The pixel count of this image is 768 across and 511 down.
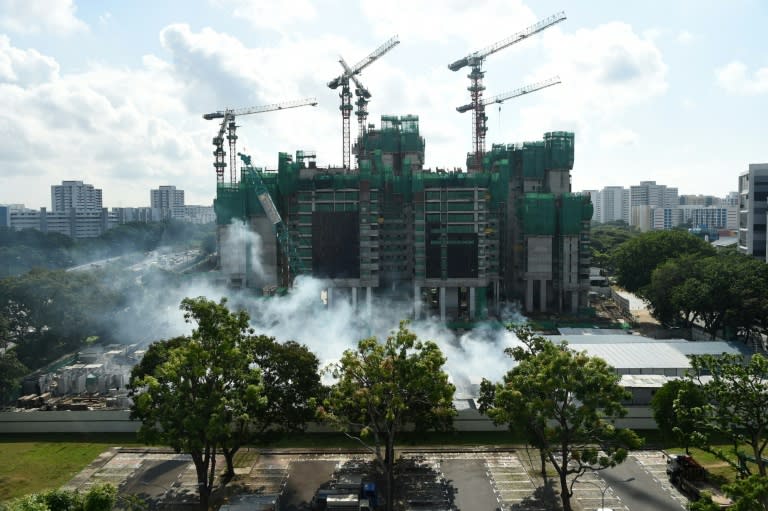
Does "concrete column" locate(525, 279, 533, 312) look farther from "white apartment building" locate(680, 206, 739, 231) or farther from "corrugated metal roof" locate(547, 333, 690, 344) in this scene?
"white apartment building" locate(680, 206, 739, 231)

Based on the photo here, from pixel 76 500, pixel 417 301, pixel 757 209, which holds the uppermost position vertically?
pixel 757 209

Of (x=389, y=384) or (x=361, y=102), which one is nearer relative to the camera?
(x=389, y=384)

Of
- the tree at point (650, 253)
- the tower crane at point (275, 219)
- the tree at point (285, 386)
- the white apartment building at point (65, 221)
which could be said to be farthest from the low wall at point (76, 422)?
the white apartment building at point (65, 221)

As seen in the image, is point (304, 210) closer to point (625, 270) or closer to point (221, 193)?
point (221, 193)

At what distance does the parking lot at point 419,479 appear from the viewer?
982 inches

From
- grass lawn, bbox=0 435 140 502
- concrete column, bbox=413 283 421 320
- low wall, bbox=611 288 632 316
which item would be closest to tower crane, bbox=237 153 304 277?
concrete column, bbox=413 283 421 320

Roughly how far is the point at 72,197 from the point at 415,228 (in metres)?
144

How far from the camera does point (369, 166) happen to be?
63469 mm

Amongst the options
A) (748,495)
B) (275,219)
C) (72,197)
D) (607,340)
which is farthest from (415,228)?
(72,197)

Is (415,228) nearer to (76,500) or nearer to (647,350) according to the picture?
(647,350)

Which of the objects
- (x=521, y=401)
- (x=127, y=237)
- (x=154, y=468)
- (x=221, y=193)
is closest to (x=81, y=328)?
(x=221, y=193)

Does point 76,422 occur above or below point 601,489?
above

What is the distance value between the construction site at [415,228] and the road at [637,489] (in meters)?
36.9

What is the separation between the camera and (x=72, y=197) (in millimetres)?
175625
